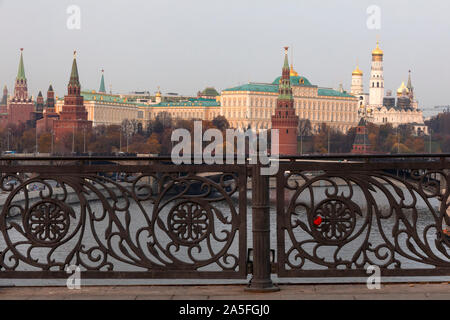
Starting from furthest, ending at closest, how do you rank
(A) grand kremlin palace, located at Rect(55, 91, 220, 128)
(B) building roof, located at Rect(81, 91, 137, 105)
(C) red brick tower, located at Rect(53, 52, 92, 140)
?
(B) building roof, located at Rect(81, 91, 137, 105) < (A) grand kremlin palace, located at Rect(55, 91, 220, 128) < (C) red brick tower, located at Rect(53, 52, 92, 140)

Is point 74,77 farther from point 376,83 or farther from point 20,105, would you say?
point 376,83

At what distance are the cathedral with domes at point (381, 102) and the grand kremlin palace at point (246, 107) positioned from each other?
729 cm

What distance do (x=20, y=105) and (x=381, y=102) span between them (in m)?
63.2

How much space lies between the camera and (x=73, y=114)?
9156cm

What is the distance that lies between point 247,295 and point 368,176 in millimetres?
739

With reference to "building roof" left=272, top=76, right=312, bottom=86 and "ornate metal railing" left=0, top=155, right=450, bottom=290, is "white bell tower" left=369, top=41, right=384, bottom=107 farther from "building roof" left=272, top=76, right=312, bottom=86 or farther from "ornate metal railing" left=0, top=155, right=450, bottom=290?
"ornate metal railing" left=0, top=155, right=450, bottom=290

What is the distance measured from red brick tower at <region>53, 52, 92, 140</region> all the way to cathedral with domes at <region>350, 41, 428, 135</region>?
46839mm

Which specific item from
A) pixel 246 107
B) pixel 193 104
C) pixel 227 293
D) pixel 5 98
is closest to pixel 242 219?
pixel 227 293

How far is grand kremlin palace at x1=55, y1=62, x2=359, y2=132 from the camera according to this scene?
4190 inches

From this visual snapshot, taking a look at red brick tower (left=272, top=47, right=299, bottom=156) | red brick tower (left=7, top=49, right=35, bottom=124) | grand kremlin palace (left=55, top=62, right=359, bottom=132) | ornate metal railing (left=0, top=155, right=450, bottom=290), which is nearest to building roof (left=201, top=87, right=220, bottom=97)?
grand kremlin palace (left=55, top=62, right=359, bottom=132)

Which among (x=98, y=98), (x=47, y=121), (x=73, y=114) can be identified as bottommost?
(x=47, y=121)

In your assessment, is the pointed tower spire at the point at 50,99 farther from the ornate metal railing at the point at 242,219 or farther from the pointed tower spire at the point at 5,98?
the ornate metal railing at the point at 242,219
